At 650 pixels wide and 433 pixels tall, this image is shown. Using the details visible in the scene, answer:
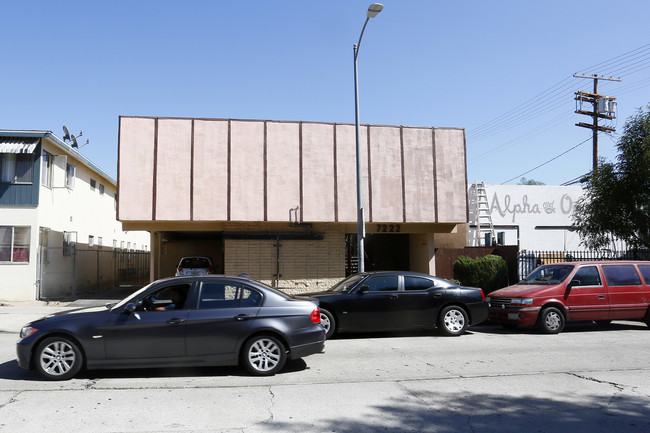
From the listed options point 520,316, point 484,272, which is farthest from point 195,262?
point 520,316

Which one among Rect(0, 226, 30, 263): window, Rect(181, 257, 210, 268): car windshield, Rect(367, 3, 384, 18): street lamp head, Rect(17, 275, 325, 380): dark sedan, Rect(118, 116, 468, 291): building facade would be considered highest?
Rect(367, 3, 384, 18): street lamp head

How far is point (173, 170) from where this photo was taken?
56.5 ft

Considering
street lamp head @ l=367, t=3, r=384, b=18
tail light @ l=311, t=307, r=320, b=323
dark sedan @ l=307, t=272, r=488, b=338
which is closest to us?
tail light @ l=311, t=307, r=320, b=323

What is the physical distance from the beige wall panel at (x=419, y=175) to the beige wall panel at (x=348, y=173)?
1.55 meters

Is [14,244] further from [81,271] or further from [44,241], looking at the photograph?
Answer: [81,271]

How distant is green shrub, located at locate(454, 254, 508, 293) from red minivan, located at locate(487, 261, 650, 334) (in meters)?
5.40

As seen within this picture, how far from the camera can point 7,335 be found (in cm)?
1170

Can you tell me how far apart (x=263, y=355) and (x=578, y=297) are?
8.20 metres

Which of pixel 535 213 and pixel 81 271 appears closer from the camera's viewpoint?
pixel 81 271

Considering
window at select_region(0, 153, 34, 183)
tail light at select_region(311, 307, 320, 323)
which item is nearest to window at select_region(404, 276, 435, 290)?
tail light at select_region(311, 307, 320, 323)

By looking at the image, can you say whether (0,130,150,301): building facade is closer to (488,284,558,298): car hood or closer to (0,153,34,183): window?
(0,153,34,183): window

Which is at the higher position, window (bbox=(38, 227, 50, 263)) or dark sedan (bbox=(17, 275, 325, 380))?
window (bbox=(38, 227, 50, 263))

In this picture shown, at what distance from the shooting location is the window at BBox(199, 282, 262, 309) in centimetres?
739

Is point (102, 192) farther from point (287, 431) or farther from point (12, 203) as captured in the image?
point (287, 431)
